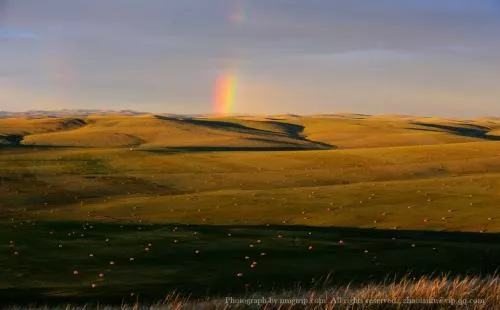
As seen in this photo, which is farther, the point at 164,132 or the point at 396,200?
the point at 164,132

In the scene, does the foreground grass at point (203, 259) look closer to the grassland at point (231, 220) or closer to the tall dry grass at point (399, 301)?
the grassland at point (231, 220)

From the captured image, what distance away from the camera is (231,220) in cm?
3569

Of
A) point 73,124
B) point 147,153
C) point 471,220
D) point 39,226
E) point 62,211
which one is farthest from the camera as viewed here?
point 73,124

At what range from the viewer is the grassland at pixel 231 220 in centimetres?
1825

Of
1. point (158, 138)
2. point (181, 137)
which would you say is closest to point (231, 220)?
point (158, 138)

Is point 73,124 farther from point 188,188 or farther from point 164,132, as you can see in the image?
point 188,188

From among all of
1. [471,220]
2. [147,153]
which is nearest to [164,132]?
[147,153]

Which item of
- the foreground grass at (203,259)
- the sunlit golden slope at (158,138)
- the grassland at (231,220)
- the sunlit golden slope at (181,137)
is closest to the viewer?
the foreground grass at (203,259)

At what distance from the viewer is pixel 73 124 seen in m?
184

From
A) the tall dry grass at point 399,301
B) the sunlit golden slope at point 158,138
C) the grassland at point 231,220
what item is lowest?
the sunlit golden slope at point 158,138

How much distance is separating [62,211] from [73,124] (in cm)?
15157

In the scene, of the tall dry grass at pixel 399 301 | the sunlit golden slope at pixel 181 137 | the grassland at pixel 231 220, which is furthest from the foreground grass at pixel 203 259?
the sunlit golden slope at pixel 181 137

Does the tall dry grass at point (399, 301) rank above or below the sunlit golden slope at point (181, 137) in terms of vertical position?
above

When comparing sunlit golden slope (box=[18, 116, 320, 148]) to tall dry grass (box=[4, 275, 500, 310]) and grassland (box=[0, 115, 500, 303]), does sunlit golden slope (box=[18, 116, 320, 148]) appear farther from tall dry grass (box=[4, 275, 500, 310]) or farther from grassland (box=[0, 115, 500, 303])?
tall dry grass (box=[4, 275, 500, 310])
